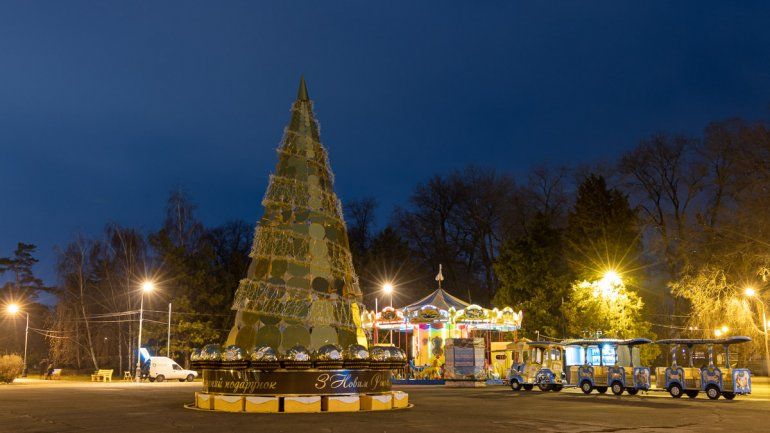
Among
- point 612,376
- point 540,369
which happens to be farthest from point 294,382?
point 540,369

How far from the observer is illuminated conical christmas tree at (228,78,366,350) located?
18641 millimetres

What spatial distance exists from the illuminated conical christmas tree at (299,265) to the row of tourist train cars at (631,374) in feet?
46.0

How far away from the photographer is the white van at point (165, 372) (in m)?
44.7

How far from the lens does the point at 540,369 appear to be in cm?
3238

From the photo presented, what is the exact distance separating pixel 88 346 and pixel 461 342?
33.0 metres

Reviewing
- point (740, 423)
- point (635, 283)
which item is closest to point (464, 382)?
point (635, 283)

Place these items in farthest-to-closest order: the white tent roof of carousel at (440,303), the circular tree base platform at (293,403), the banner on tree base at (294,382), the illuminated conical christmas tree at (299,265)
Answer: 1. the white tent roof of carousel at (440,303)
2. the illuminated conical christmas tree at (299,265)
3. the banner on tree base at (294,382)
4. the circular tree base platform at (293,403)

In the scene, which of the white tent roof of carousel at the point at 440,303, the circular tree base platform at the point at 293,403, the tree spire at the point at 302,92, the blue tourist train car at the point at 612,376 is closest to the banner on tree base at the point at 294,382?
the circular tree base platform at the point at 293,403

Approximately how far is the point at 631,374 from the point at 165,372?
29105 millimetres

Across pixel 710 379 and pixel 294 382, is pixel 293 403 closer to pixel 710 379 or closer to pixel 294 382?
pixel 294 382

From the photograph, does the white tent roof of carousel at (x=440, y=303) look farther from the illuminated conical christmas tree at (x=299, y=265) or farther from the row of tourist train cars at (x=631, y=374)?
the illuminated conical christmas tree at (x=299, y=265)

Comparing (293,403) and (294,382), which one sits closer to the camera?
(293,403)

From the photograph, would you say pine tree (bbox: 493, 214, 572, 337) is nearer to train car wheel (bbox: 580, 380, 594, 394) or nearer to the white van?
train car wheel (bbox: 580, 380, 594, 394)

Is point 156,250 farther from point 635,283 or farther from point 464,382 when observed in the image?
point 635,283
